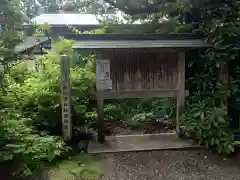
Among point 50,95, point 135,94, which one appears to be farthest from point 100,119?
point 50,95

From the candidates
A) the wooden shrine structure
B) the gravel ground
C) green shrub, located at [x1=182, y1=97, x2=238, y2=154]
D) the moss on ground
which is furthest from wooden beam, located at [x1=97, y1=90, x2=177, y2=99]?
the moss on ground

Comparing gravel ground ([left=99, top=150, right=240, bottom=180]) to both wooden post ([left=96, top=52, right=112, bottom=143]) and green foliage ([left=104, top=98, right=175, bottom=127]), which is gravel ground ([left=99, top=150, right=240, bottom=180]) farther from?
green foliage ([left=104, top=98, right=175, bottom=127])

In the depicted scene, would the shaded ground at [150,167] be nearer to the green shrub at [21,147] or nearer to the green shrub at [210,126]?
the green shrub at [210,126]

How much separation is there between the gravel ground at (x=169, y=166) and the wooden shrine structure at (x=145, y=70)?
3.61 feet

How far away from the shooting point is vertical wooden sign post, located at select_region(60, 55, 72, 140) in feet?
21.6

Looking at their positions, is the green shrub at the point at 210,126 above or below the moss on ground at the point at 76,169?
above

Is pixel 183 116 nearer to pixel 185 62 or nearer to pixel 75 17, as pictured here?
pixel 185 62

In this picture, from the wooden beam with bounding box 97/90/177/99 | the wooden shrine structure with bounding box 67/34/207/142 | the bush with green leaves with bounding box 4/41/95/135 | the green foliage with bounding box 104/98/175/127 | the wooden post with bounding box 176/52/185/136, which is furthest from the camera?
the green foliage with bounding box 104/98/175/127

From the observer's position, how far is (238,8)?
7203mm

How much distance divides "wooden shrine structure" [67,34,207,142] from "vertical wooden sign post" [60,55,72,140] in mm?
746

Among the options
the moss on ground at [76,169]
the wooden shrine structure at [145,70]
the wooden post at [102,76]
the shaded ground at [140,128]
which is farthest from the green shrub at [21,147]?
the shaded ground at [140,128]

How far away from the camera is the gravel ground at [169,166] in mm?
5785

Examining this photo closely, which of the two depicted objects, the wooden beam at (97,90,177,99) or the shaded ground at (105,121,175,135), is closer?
the wooden beam at (97,90,177,99)

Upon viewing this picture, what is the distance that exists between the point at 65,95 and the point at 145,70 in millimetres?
2207
